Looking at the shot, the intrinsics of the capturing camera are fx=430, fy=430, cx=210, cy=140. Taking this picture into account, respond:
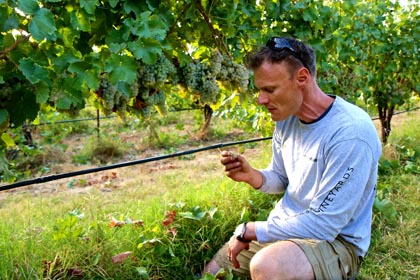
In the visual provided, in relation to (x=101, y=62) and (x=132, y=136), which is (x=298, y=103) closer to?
(x=101, y=62)

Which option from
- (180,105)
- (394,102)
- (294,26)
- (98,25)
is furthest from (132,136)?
(98,25)

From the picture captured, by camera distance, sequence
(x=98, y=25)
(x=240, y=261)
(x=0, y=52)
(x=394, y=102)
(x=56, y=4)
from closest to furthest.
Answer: (x=0, y=52), (x=56, y=4), (x=98, y=25), (x=240, y=261), (x=394, y=102)

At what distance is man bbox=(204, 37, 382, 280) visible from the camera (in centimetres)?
200

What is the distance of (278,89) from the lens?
2080 mm

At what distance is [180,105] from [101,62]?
10.3 m

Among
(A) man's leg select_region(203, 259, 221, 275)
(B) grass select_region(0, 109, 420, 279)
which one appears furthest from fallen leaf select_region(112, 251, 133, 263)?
(A) man's leg select_region(203, 259, 221, 275)

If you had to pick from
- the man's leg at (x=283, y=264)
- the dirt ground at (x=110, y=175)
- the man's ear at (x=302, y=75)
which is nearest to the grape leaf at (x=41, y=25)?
the man's ear at (x=302, y=75)

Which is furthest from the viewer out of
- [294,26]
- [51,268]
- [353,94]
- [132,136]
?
[132,136]

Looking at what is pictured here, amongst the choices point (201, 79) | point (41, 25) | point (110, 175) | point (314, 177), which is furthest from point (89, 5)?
point (110, 175)

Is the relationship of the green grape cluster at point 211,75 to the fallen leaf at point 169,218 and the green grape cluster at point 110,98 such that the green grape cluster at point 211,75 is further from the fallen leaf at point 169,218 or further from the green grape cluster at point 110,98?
the fallen leaf at point 169,218

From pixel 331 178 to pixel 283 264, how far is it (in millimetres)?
463

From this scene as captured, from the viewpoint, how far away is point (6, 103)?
71.4 inches

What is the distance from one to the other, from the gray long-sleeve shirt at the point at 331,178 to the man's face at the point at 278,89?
185 mm

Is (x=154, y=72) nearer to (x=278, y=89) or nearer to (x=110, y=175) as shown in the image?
(x=278, y=89)
